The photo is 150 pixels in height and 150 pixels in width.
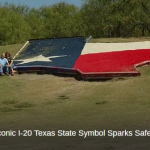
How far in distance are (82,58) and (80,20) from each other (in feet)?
124

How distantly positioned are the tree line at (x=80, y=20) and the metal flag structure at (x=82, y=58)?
1273 centimetres

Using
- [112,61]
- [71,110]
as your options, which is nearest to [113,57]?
[112,61]

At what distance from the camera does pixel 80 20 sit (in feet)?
189

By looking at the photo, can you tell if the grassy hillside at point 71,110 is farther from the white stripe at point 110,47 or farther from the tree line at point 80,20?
the tree line at point 80,20

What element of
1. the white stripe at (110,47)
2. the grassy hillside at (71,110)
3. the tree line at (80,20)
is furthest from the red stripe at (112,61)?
the tree line at (80,20)

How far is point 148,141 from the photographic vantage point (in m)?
7.16

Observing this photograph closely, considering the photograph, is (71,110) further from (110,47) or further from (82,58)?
(110,47)

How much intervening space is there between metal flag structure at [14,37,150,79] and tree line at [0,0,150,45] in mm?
12728

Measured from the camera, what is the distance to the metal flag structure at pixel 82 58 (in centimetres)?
1830

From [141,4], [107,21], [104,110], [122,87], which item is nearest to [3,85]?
[122,87]

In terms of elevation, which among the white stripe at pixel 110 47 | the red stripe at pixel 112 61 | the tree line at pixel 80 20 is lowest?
the red stripe at pixel 112 61

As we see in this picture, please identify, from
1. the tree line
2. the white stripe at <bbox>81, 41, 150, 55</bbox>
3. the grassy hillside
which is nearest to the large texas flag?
the white stripe at <bbox>81, 41, 150, 55</bbox>

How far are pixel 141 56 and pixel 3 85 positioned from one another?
25.0 feet

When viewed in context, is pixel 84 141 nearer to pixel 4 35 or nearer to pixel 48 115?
pixel 48 115
